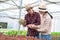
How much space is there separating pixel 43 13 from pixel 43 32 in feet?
1.37

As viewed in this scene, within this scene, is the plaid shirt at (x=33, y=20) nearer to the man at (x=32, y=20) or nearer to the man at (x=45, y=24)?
the man at (x=32, y=20)

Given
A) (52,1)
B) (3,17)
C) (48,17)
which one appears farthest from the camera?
(52,1)

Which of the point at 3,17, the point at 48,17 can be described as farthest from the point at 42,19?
the point at 3,17

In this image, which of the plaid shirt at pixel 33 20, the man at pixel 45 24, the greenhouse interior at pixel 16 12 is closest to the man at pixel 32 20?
the plaid shirt at pixel 33 20

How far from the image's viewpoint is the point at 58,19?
13180 mm

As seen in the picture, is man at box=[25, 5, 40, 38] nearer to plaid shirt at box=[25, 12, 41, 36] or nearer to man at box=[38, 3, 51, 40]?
plaid shirt at box=[25, 12, 41, 36]

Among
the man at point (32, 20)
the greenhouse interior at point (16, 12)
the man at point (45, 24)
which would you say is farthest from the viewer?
the greenhouse interior at point (16, 12)

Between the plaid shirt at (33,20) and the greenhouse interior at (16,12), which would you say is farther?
the greenhouse interior at (16,12)

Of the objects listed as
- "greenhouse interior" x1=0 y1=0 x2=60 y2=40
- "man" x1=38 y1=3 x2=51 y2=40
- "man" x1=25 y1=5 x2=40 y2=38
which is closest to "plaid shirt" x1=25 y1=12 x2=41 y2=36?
"man" x1=25 y1=5 x2=40 y2=38

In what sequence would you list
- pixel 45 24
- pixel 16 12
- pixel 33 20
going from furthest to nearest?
pixel 16 12 < pixel 33 20 < pixel 45 24

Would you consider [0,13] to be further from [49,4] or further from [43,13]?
[43,13]

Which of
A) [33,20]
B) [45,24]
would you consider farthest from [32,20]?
[45,24]

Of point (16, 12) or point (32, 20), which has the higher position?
point (16, 12)

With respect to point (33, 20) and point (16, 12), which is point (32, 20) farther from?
point (16, 12)
